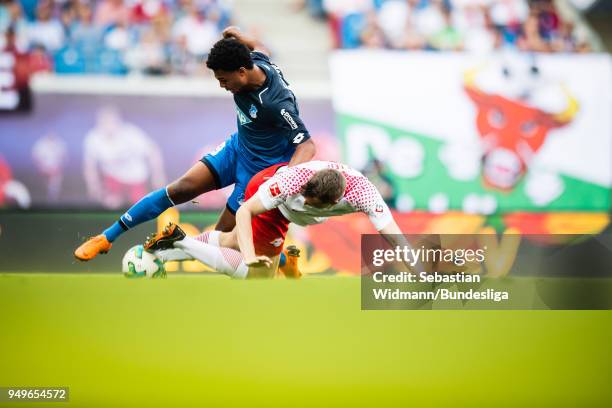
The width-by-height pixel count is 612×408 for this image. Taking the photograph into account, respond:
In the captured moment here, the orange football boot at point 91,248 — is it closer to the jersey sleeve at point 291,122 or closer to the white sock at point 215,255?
the white sock at point 215,255

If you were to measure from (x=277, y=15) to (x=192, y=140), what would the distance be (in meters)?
3.62

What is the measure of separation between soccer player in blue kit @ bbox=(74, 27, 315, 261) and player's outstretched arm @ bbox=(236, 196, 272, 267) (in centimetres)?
58

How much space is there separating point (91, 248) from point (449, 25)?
34.6 feet

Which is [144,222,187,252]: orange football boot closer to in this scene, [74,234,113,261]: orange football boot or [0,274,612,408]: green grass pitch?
[74,234,113,261]: orange football boot

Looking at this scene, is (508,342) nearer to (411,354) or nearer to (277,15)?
(411,354)

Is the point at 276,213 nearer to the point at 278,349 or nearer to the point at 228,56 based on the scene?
the point at 228,56

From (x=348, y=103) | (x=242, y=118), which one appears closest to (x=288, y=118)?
(x=242, y=118)

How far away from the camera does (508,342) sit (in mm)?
4312

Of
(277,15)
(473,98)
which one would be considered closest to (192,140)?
(277,15)

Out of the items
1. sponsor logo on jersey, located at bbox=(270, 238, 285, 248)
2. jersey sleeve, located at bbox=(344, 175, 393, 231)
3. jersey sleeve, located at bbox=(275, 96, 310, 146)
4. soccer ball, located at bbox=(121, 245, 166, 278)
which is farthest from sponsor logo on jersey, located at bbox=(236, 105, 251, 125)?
soccer ball, located at bbox=(121, 245, 166, 278)

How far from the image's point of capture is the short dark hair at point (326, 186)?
5.08m

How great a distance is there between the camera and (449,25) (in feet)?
49.7

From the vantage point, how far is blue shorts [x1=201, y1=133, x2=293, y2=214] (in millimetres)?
6238

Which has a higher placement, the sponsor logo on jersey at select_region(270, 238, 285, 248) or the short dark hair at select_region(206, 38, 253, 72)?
the short dark hair at select_region(206, 38, 253, 72)
